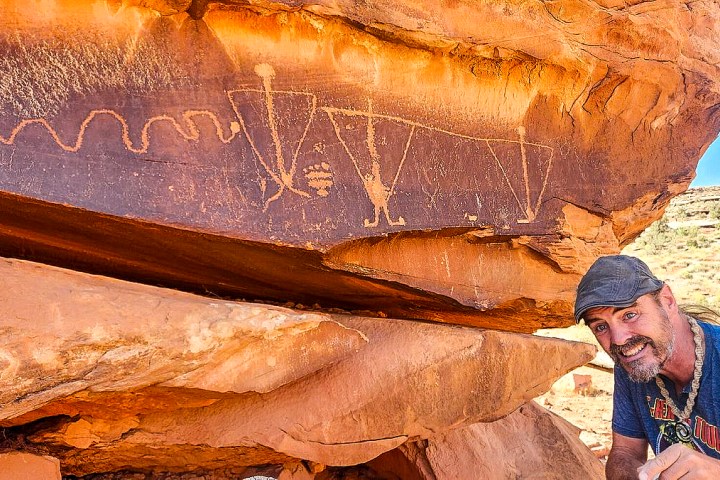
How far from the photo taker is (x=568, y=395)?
8242 mm

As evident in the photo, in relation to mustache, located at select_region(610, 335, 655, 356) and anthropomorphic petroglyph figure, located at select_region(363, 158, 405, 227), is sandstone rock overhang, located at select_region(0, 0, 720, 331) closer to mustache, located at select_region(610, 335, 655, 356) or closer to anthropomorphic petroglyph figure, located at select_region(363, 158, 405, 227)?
anthropomorphic petroglyph figure, located at select_region(363, 158, 405, 227)

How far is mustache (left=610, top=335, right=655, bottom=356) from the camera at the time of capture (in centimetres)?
218

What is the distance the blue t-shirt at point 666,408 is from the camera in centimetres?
211

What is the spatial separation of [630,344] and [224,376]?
160 centimetres

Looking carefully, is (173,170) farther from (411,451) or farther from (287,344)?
(411,451)

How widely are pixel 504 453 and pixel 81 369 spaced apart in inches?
115

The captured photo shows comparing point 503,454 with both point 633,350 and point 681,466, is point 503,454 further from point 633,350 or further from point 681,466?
point 681,466

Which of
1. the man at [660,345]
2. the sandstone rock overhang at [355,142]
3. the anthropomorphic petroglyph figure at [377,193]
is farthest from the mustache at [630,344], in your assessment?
the anthropomorphic petroglyph figure at [377,193]

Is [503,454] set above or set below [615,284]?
below

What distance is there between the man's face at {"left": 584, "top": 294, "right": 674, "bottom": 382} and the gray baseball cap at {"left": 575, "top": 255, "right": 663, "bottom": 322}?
5 centimetres

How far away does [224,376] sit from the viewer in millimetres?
2123

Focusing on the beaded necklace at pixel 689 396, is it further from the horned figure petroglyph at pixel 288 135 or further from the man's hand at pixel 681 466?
the horned figure petroglyph at pixel 288 135

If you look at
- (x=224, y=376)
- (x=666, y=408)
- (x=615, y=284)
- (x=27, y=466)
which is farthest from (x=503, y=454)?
(x=27, y=466)

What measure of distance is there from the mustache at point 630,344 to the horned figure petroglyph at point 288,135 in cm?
110
